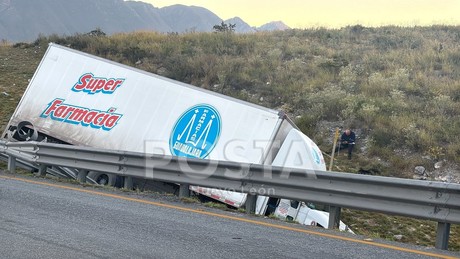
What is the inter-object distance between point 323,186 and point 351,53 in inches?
818

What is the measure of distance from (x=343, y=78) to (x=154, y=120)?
40.7ft

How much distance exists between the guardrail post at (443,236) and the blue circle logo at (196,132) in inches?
226

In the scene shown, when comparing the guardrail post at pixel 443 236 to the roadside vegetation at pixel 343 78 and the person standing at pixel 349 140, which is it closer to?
the roadside vegetation at pixel 343 78

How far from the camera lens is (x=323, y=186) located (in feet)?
25.9

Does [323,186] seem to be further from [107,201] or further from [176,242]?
[107,201]

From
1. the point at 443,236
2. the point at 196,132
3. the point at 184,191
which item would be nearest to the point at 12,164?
the point at 196,132

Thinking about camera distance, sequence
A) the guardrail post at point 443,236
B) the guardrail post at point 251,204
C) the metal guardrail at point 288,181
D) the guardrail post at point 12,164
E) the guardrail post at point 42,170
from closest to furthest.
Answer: the guardrail post at point 443,236, the metal guardrail at point 288,181, the guardrail post at point 251,204, the guardrail post at point 42,170, the guardrail post at point 12,164

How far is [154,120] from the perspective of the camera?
1285 cm

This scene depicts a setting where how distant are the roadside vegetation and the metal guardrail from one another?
13.0 ft

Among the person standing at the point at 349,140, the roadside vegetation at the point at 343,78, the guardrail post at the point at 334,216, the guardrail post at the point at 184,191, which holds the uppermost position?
the roadside vegetation at the point at 343,78

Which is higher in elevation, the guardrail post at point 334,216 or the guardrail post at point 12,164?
the guardrail post at point 334,216

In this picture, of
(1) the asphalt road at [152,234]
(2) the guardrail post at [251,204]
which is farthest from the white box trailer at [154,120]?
(1) the asphalt road at [152,234]

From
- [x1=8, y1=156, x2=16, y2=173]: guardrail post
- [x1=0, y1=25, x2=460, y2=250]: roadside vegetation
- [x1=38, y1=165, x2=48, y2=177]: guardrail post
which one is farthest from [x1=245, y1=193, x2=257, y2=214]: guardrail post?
[x1=8, y1=156, x2=16, y2=173]: guardrail post

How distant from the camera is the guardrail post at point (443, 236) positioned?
21.8ft
